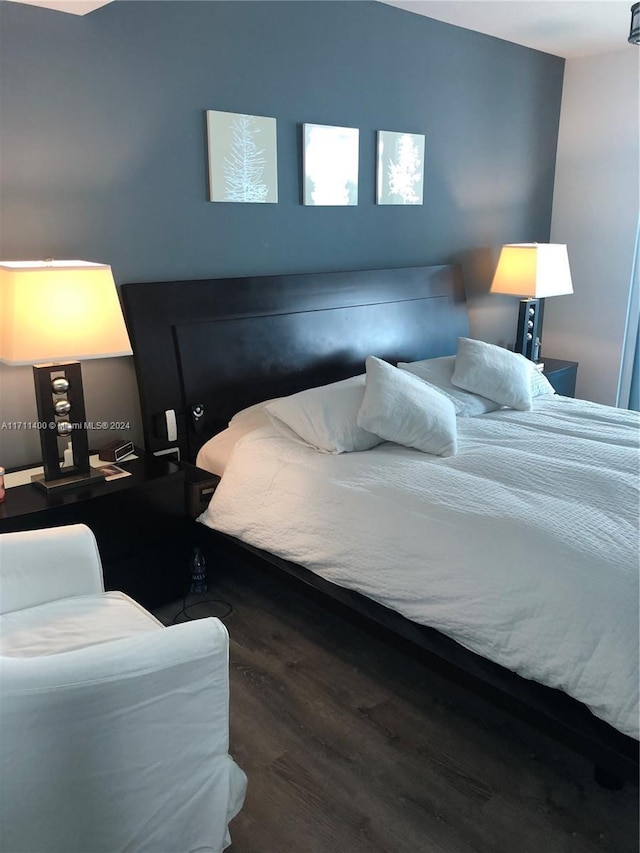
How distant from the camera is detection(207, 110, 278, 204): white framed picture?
2801 millimetres

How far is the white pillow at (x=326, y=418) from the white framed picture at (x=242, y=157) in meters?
0.96

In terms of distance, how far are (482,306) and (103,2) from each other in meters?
2.85

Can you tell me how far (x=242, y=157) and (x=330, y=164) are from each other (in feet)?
1.72

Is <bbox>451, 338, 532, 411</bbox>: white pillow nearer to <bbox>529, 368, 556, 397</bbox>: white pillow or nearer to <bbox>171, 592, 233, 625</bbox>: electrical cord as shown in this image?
<bbox>529, 368, 556, 397</bbox>: white pillow

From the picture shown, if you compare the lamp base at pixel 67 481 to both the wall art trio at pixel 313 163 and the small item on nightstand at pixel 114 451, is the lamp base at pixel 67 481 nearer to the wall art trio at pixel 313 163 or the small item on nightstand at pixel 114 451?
the small item on nightstand at pixel 114 451

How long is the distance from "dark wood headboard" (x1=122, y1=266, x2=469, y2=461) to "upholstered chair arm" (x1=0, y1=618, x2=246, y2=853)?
5.02ft

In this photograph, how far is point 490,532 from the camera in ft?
6.34

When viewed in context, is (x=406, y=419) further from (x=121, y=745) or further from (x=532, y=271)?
(x=532, y=271)

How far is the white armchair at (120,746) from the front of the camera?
3.97ft

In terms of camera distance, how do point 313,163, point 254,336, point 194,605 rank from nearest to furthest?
point 194,605
point 254,336
point 313,163

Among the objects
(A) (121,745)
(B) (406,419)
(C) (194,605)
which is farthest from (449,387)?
(A) (121,745)

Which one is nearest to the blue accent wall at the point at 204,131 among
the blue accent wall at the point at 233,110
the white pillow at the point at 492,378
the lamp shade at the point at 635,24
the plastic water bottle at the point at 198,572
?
the blue accent wall at the point at 233,110

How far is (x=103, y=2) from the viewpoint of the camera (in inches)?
84.7

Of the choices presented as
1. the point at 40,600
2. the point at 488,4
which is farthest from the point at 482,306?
the point at 40,600
